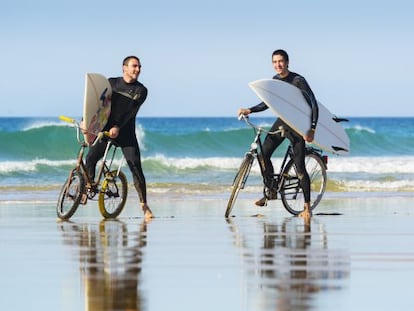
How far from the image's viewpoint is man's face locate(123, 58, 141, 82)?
12407 mm

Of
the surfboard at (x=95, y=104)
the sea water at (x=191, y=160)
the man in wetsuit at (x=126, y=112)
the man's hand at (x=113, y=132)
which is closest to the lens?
the man's hand at (x=113, y=132)

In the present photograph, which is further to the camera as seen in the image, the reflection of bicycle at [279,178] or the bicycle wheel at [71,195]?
the reflection of bicycle at [279,178]

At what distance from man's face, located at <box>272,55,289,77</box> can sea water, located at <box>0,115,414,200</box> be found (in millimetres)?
3433

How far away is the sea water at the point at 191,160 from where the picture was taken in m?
22.1

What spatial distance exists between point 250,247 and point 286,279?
1992 millimetres

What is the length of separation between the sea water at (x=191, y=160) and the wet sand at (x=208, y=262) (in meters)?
3.99

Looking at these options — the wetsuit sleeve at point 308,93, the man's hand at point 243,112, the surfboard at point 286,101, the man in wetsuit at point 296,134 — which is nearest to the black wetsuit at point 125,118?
the man's hand at point 243,112

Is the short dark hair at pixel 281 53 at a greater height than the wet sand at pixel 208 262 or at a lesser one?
greater

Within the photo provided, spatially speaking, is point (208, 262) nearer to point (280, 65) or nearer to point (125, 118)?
point (125, 118)

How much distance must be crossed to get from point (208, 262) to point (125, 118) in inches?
166

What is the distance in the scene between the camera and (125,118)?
12523 millimetres

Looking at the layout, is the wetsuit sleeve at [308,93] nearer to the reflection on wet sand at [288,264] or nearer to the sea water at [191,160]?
the reflection on wet sand at [288,264]

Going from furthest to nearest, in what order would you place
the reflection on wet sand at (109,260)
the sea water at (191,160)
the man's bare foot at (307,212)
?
the sea water at (191,160), the man's bare foot at (307,212), the reflection on wet sand at (109,260)

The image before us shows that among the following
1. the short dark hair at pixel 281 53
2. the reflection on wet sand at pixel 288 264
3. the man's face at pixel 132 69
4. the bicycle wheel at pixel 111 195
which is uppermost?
the short dark hair at pixel 281 53
